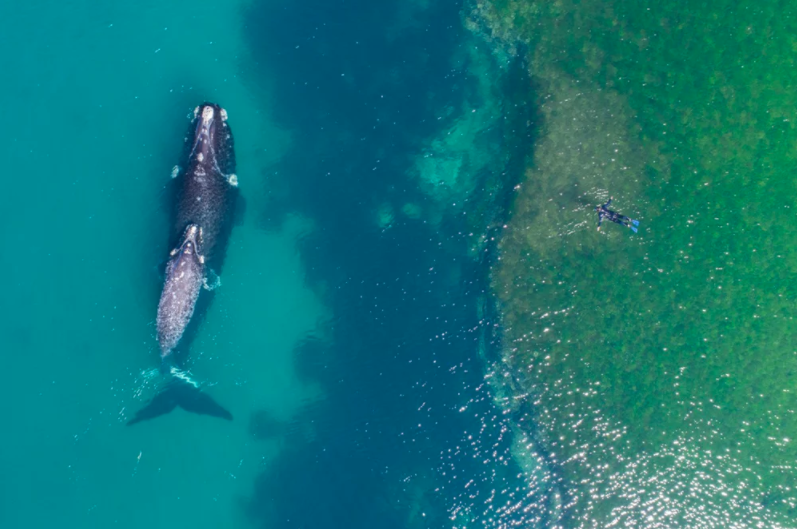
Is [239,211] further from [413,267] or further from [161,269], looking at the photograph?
[413,267]

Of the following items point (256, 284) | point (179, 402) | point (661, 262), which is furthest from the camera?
point (661, 262)

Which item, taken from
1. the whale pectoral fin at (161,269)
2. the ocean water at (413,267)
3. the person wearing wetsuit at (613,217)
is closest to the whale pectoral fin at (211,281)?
the ocean water at (413,267)

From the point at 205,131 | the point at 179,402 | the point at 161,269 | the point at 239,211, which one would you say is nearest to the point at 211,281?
the point at 161,269

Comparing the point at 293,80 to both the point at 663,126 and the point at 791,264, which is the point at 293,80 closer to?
the point at 663,126

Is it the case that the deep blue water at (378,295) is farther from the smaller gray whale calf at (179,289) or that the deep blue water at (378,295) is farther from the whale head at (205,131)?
the smaller gray whale calf at (179,289)

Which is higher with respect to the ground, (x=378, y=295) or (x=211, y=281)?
(x=378, y=295)

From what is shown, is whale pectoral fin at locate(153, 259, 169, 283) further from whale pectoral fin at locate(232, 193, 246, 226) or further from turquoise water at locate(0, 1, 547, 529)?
whale pectoral fin at locate(232, 193, 246, 226)

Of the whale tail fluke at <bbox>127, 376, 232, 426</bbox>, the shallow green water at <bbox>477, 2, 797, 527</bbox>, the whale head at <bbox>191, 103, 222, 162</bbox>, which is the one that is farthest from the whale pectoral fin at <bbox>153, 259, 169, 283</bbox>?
the shallow green water at <bbox>477, 2, 797, 527</bbox>
